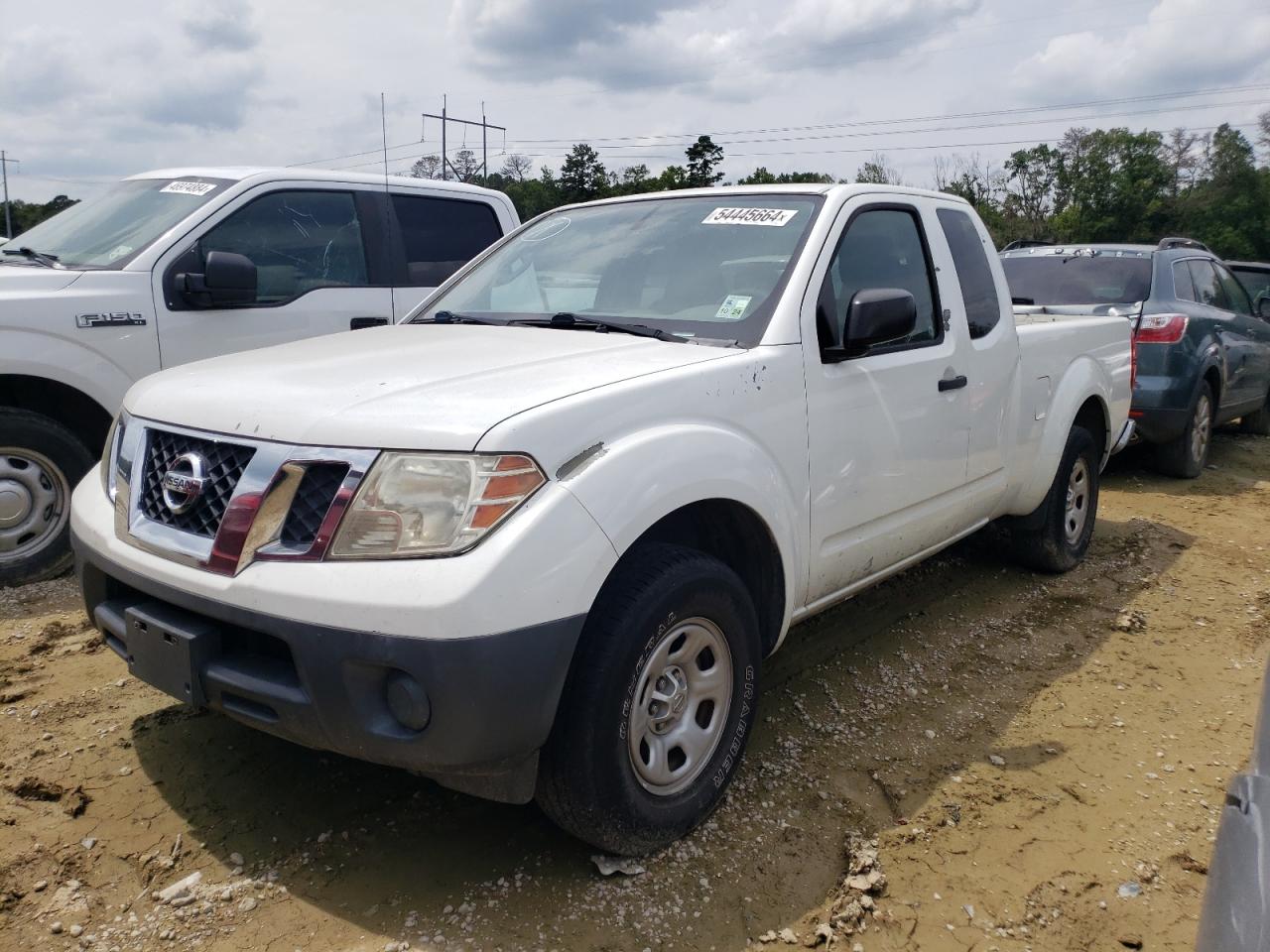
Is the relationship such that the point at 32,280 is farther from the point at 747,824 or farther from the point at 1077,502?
the point at 1077,502

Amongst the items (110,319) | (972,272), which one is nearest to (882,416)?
(972,272)

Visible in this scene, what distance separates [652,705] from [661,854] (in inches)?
17.0

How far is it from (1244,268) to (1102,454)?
26.4ft

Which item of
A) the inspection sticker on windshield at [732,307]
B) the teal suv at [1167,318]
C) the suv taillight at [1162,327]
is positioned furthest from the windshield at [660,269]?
the suv taillight at [1162,327]

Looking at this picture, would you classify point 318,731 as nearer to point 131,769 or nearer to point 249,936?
point 249,936

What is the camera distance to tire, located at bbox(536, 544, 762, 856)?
236 centimetres

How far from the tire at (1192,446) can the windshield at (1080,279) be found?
3.15 ft

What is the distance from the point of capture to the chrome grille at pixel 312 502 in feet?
7.38

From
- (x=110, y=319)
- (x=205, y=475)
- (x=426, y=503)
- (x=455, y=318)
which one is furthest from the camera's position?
(x=110, y=319)

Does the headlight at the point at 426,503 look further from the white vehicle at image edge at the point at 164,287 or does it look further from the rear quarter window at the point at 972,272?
the white vehicle at image edge at the point at 164,287

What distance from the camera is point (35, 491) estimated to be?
457 cm

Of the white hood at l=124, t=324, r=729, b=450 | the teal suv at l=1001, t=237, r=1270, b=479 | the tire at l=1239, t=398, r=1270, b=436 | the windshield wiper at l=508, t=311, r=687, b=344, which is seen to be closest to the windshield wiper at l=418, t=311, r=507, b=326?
the windshield wiper at l=508, t=311, r=687, b=344

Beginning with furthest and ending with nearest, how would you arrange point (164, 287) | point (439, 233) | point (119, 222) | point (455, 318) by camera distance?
1. point (439, 233)
2. point (119, 222)
3. point (164, 287)
4. point (455, 318)

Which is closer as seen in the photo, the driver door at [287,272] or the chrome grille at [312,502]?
the chrome grille at [312,502]
